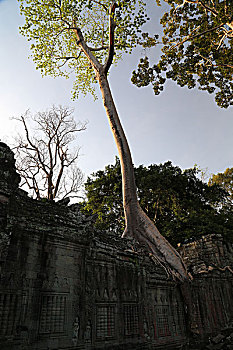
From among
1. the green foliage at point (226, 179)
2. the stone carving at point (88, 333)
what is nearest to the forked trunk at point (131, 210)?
the stone carving at point (88, 333)

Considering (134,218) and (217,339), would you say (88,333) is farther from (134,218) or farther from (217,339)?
(134,218)

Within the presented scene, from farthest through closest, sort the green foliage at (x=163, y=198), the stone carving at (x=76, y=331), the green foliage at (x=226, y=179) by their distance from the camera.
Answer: the green foliage at (x=226, y=179) → the green foliage at (x=163, y=198) → the stone carving at (x=76, y=331)

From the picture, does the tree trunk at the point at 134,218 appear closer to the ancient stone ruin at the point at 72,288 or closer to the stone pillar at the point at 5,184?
the ancient stone ruin at the point at 72,288

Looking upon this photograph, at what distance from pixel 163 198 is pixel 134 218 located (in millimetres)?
5820

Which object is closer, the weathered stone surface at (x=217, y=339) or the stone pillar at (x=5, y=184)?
the stone pillar at (x=5, y=184)

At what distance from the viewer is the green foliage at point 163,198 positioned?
14336 millimetres

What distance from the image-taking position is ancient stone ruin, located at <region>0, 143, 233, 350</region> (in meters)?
4.22

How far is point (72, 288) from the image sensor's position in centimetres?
512

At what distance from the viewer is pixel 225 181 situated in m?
24.2

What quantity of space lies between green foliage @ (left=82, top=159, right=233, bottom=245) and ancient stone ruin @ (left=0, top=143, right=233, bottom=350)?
6564mm

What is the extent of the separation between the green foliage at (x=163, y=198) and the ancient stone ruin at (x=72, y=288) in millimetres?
6564

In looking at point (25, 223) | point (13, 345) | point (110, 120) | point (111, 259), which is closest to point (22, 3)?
point (110, 120)

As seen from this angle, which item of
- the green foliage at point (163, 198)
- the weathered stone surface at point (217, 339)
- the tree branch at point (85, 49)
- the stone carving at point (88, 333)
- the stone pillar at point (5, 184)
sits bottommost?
the weathered stone surface at point (217, 339)

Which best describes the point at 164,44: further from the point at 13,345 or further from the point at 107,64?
the point at 13,345
